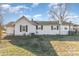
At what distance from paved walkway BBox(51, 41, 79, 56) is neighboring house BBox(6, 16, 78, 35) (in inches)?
6.4

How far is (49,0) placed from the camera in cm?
434

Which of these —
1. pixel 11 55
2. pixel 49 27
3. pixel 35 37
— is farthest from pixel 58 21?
pixel 11 55

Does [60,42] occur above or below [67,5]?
below

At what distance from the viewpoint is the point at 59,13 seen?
438cm

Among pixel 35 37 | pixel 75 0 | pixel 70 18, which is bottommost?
pixel 35 37

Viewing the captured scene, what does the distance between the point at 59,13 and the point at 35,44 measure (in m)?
0.63

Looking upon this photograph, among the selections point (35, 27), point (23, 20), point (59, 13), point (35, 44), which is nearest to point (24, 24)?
point (23, 20)

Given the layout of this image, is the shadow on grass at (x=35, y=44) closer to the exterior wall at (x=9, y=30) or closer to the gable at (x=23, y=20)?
the exterior wall at (x=9, y=30)

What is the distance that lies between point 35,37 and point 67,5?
0.72 meters

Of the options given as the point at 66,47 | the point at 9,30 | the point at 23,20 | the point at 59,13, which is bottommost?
the point at 66,47

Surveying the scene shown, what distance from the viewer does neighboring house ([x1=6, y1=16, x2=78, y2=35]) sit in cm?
436

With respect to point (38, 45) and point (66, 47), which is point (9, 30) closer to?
point (38, 45)

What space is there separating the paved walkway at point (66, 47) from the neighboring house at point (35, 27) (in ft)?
0.53

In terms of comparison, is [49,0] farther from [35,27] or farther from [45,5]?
[35,27]
